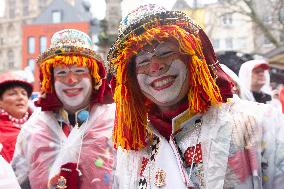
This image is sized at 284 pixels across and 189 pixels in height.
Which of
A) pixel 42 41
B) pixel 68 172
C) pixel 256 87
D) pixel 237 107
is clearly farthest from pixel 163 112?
pixel 42 41

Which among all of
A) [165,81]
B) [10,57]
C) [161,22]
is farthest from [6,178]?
[10,57]

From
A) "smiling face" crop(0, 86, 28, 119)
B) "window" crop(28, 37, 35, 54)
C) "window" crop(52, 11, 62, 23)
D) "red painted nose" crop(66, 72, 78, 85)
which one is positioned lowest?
"smiling face" crop(0, 86, 28, 119)

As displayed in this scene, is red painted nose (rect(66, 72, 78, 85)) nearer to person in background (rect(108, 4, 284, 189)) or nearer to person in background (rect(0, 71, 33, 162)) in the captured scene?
person in background (rect(0, 71, 33, 162))

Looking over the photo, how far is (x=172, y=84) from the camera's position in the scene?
2.47 meters

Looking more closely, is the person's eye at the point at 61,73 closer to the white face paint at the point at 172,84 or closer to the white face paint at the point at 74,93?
the white face paint at the point at 74,93

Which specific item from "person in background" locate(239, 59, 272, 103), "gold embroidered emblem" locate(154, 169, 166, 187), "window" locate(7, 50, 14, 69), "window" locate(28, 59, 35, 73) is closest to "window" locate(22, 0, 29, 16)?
"window" locate(7, 50, 14, 69)

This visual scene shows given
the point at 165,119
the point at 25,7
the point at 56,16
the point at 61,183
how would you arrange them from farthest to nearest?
the point at 25,7
the point at 56,16
the point at 61,183
the point at 165,119

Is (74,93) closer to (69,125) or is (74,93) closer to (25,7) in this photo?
(69,125)

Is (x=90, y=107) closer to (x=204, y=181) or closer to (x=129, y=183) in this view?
(x=129, y=183)

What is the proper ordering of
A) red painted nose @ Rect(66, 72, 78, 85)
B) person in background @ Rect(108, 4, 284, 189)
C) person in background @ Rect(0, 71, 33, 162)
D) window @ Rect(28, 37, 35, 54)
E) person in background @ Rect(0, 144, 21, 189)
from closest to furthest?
person in background @ Rect(108, 4, 284, 189) < person in background @ Rect(0, 144, 21, 189) < red painted nose @ Rect(66, 72, 78, 85) < person in background @ Rect(0, 71, 33, 162) < window @ Rect(28, 37, 35, 54)

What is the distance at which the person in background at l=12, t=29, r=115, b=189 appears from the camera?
3864 mm

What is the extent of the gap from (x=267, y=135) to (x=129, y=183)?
2.36 ft

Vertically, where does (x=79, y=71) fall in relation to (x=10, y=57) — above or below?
above

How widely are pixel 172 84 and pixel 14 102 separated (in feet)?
10.2
